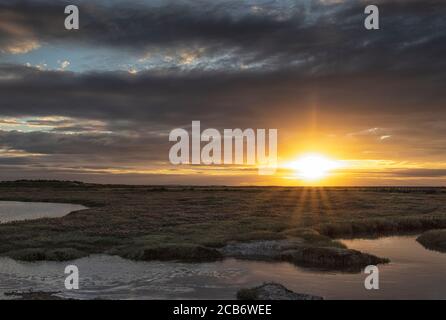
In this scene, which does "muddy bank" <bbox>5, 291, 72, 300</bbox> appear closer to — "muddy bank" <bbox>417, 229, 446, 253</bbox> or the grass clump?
the grass clump

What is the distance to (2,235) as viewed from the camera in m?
46.9

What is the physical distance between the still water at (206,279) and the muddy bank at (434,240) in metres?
5.98

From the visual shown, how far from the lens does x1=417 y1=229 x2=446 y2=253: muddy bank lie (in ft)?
149

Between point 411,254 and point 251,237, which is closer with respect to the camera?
point 411,254

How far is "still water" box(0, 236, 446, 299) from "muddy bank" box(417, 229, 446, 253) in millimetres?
5979

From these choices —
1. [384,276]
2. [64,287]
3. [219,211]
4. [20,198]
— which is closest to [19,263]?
[64,287]

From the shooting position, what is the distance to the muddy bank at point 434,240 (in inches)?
1782

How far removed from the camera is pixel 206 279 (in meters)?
31.4

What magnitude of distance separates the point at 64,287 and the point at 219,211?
4671 cm

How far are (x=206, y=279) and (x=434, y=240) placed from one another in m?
26.5

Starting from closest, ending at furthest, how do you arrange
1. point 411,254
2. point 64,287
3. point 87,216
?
point 64,287, point 411,254, point 87,216

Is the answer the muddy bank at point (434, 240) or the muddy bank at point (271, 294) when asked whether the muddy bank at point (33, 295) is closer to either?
the muddy bank at point (271, 294)

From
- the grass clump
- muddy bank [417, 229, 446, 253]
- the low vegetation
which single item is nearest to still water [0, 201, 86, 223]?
the low vegetation
